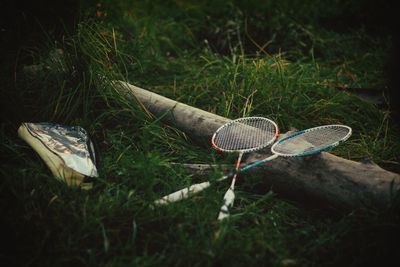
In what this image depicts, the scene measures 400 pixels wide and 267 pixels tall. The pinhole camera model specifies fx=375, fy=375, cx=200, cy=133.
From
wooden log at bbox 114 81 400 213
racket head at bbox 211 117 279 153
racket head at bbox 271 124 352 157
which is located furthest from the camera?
racket head at bbox 211 117 279 153

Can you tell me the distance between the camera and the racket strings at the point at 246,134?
2.22m

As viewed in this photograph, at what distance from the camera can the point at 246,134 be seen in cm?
233

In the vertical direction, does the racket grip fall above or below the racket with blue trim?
below

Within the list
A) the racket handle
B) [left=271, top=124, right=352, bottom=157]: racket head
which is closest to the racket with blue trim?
[left=271, top=124, right=352, bottom=157]: racket head

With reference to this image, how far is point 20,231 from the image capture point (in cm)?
185

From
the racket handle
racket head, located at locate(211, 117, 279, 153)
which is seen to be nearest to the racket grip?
the racket handle

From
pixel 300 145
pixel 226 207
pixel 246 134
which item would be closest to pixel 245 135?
pixel 246 134

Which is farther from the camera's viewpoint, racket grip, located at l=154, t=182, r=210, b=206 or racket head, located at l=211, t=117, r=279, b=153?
racket head, located at l=211, t=117, r=279, b=153

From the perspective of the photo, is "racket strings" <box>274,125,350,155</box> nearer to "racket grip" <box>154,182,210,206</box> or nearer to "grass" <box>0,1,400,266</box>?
"grass" <box>0,1,400,266</box>

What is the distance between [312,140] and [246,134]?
40cm

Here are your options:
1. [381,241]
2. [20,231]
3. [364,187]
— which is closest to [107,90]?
[20,231]

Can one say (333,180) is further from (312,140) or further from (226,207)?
(226,207)

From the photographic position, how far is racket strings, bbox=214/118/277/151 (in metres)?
2.22

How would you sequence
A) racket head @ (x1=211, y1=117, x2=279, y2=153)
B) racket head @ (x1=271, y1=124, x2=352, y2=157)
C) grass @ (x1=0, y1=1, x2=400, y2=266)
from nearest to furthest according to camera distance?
grass @ (x1=0, y1=1, x2=400, y2=266) < racket head @ (x1=271, y1=124, x2=352, y2=157) < racket head @ (x1=211, y1=117, x2=279, y2=153)
